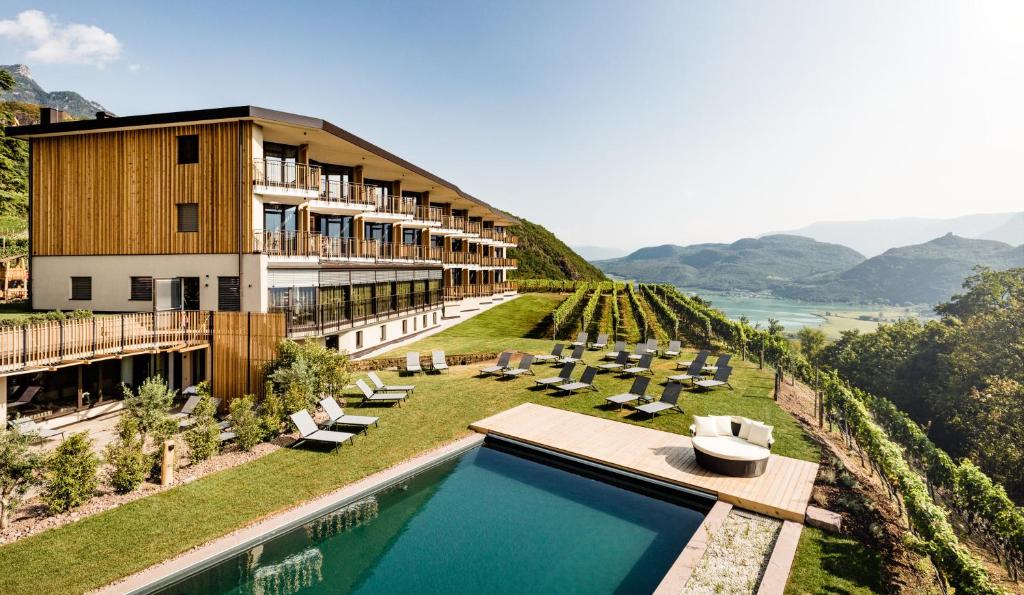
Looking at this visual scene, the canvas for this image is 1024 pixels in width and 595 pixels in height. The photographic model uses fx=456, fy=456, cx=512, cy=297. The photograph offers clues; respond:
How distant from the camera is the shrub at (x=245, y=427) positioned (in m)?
10.9

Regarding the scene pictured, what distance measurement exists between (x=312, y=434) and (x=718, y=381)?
13.9m

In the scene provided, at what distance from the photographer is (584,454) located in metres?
11.0

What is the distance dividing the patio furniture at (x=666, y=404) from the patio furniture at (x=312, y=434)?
8371 mm

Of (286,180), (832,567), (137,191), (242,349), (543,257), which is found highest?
(543,257)

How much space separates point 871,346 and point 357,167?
193ft

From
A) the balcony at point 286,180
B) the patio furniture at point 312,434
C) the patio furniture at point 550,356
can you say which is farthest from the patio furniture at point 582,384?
the balcony at point 286,180

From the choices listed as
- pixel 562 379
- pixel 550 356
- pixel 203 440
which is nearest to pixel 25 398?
pixel 203 440

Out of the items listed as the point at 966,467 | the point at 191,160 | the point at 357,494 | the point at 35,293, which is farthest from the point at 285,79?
the point at 966,467

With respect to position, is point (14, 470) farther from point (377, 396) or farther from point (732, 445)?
point (732, 445)

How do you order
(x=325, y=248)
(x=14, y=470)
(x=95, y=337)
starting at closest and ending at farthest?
(x=14, y=470)
(x=95, y=337)
(x=325, y=248)

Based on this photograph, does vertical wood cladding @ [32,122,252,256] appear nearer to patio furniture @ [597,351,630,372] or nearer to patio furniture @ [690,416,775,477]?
patio furniture @ [597,351,630,372]

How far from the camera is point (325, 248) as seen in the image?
21391mm

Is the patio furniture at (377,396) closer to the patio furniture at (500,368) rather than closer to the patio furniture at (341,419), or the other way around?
the patio furniture at (341,419)

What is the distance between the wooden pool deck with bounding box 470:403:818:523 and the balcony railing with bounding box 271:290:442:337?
9.77m
